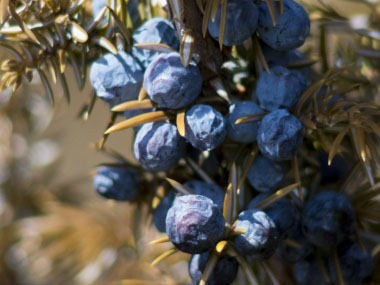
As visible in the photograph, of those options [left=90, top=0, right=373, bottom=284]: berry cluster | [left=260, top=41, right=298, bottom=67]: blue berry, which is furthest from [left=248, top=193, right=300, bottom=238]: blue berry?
[left=260, top=41, right=298, bottom=67]: blue berry

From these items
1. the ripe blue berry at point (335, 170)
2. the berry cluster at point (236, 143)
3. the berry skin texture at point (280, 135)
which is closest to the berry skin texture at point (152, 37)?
the berry cluster at point (236, 143)

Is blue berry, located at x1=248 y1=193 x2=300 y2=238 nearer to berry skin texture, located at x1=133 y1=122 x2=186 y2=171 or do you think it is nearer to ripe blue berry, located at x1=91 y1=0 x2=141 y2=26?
berry skin texture, located at x1=133 y1=122 x2=186 y2=171

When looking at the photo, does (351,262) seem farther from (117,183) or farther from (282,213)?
(117,183)

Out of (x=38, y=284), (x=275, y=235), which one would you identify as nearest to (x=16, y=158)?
(x=38, y=284)

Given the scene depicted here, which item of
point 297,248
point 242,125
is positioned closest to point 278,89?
point 242,125

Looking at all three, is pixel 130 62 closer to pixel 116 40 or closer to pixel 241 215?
pixel 116 40

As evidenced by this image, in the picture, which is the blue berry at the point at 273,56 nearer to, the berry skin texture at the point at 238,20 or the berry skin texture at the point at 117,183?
the berry skin texture at the point at 238,20
